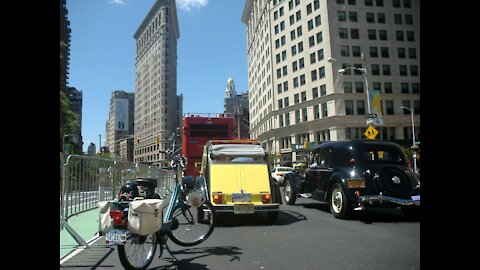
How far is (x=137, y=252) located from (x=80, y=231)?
3.47m

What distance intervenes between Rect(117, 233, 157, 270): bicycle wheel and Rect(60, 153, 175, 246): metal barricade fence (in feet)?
6.13

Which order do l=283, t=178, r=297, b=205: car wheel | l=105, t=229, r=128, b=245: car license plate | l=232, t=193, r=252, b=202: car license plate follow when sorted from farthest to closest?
1. l=283, t=178, r=297, b=205: car wheel
2. l=232, t=193, r=252, b=202: car license plate
3. l=105, t=229, r=128, b=245: car license plate

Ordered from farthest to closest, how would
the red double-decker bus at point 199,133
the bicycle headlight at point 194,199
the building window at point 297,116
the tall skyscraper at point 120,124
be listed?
the tall skyscraper at point 120,124, the building window at point 297,116, the red double-decker bus at point 199,133, the bicycle headlight at point 194,199

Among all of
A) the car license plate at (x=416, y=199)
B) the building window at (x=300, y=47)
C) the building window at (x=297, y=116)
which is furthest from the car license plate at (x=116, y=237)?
the building window at (x=300, y=47)

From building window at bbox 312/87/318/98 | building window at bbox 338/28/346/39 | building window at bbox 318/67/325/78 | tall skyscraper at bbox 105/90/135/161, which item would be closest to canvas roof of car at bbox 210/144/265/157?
building window at bbox 318/67/325/78

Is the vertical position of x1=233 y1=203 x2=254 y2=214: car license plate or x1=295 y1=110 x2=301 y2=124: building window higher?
x1=295 y1=110 x2=301 y2=124: building window

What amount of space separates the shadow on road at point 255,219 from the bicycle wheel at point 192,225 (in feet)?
6.69

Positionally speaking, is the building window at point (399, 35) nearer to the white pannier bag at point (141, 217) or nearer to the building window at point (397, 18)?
the building window at point (397, 18)

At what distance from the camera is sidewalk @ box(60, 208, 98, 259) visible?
5.87 metres

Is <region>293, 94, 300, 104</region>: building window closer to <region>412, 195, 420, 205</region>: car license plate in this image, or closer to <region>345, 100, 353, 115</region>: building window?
<region>345, 100, 353, 115</region>: building window

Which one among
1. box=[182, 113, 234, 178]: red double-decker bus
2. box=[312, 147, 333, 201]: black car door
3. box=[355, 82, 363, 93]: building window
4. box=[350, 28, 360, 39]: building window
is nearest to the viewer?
box=[312, 147, 333, 201]: black car door

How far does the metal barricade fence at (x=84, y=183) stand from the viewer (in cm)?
654

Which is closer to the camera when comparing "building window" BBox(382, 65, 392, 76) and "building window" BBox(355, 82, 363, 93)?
"building window" BBox(355, 82, 363, 93)
